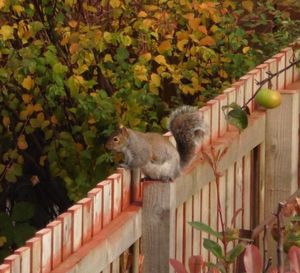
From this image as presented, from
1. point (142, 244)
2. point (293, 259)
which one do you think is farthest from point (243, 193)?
point (293, 259)

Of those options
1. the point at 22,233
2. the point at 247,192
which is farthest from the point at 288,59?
the point at 22,233

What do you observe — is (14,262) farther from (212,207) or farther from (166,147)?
(212,207)

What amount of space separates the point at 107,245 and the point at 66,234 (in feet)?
0.95

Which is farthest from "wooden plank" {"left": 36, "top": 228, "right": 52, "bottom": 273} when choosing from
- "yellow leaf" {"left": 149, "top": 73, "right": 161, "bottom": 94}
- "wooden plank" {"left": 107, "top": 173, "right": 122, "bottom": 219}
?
"yellow leaf" {"left": 149, "top": 73, "right": 161, "bottom": 94}

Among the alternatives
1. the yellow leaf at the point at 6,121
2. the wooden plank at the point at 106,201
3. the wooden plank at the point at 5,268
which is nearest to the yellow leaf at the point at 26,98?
the yellow leaf at the point at 6,121

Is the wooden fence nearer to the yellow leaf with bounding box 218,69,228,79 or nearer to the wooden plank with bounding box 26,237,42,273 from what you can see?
the wooden plank with bounding box 26,237,42,273

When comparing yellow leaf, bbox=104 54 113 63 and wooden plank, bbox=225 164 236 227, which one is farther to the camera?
yellow leaf, bbox=104 54 113 63

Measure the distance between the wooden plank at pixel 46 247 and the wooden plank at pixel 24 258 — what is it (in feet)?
0.36

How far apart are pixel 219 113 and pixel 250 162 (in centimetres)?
55

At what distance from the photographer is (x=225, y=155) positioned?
5.10 metres

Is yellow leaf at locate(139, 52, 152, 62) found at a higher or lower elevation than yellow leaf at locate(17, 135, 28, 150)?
higher

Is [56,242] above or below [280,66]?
below

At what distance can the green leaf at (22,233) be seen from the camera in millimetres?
5988

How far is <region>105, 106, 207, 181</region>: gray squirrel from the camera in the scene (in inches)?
183
